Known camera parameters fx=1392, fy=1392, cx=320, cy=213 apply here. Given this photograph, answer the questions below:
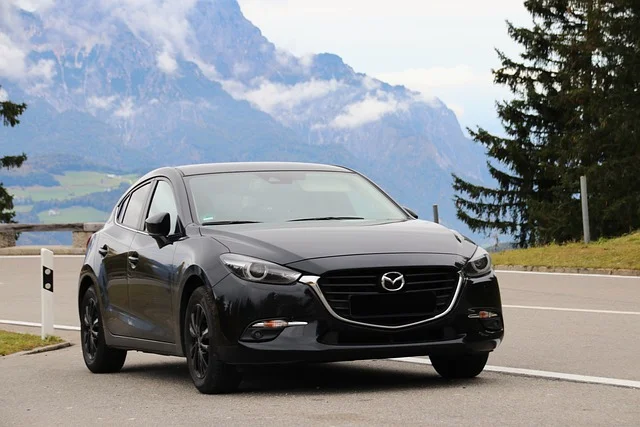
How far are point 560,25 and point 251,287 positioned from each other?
4668 cm

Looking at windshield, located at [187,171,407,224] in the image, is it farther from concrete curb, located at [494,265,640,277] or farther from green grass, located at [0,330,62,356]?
concrete curb, located at [494,265,640,277]

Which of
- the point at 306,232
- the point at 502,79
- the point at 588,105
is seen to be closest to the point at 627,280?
the point at 306,232

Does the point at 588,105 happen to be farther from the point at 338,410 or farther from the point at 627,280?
the point at 338,410

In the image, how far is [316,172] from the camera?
1022cm

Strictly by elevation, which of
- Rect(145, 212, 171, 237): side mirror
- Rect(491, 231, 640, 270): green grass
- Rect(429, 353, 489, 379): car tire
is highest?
Rect(145, 212, 171, 237): side mirror

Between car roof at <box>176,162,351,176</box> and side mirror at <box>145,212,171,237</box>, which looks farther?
car roof at <box>176,162,351,176</box>

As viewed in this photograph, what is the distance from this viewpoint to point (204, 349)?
28.7 ft

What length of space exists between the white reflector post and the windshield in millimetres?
4426

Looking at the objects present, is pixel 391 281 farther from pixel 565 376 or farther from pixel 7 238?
pixel 7 238

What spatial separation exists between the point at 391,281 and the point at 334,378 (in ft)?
5.01

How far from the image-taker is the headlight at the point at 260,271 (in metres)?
8.34

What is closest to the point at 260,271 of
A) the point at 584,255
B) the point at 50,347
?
the point at 50,347

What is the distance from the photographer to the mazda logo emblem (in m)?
8.34

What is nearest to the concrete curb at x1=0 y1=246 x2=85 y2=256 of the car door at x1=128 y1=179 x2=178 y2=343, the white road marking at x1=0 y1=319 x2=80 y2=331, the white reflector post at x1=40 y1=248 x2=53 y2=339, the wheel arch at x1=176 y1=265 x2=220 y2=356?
the white road marking at x1=0 y1=319 x2=80 y2=331
